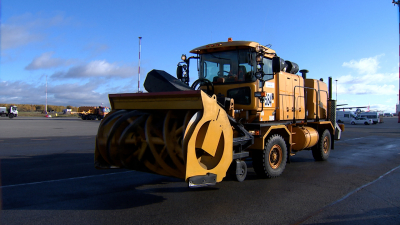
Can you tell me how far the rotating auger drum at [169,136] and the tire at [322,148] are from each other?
211 inches

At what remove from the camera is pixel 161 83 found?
18.9 ft

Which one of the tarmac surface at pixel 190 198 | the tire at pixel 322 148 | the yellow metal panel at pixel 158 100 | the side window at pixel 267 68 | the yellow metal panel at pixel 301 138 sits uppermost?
the side window at pixel 267 68

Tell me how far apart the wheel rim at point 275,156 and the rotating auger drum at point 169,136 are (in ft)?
6.49

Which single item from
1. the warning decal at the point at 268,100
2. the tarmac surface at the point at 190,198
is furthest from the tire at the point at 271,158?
the warning decal at the point at 268,100

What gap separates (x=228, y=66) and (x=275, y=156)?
7.68ft

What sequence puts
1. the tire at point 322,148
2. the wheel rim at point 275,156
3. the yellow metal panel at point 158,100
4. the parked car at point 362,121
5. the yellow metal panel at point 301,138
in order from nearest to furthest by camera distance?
the yellow metal panel at point 158,100, the wheel rim at point 275,156, the yellow metal panel at point 301,138, the tire at point 322,148, the parked car at point 362,121

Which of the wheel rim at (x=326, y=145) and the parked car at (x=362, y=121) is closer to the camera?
the wheel rim at (x=326, y=145)

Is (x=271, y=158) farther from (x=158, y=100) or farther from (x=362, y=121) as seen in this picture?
(x=362, y=121)

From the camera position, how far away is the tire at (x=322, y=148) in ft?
31.4

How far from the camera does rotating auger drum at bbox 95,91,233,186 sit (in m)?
4.73

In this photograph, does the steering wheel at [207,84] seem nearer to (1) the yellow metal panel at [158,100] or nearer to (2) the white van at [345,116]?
(1) the yellow metal panel at [158,100]

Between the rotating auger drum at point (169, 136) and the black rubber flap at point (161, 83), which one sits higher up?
the black rubber flap at point (161, 83)

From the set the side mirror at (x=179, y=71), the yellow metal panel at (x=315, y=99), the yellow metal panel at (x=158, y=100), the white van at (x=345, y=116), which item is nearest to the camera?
the yellow metal panel at (x=158, y=100)

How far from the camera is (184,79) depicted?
7793 mm
